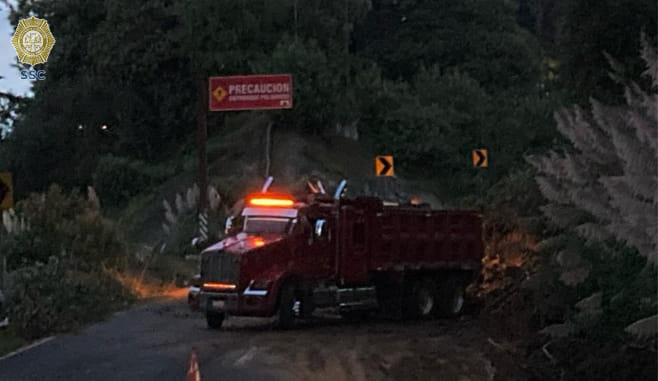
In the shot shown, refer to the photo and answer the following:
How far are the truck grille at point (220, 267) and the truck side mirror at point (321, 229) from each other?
7.35ft

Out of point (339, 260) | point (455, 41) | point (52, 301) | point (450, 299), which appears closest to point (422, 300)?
point (450, 299)

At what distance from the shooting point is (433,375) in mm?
17906

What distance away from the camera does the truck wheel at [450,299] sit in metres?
29.3

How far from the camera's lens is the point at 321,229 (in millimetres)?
25984

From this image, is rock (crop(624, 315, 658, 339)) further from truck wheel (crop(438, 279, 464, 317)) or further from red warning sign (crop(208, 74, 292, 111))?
red warning sign (crop(208, 74, 292, 111))

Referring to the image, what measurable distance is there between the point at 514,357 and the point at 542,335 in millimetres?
873

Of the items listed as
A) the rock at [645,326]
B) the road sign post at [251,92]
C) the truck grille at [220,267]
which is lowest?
the rock at [645,326]

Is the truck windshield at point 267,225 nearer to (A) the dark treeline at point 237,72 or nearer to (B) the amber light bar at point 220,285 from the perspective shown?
(B) the amber light bar at point 220,285

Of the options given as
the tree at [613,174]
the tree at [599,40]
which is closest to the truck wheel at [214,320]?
the tree at [599,40]

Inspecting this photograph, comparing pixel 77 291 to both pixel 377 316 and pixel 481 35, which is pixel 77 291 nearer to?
pixel 377 316

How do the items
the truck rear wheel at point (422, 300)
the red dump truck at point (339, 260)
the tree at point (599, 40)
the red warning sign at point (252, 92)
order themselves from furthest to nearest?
the red warning sign at point (252, 92), the truck rear wheel at point (422, 300), the red dump truck at point (339, 260), the tree at point (599, 40)

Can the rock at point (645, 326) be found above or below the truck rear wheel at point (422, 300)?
above

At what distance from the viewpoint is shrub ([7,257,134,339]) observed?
24.7m

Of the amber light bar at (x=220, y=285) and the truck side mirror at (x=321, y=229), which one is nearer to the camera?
the amber light bar at (x=220, y=285)
